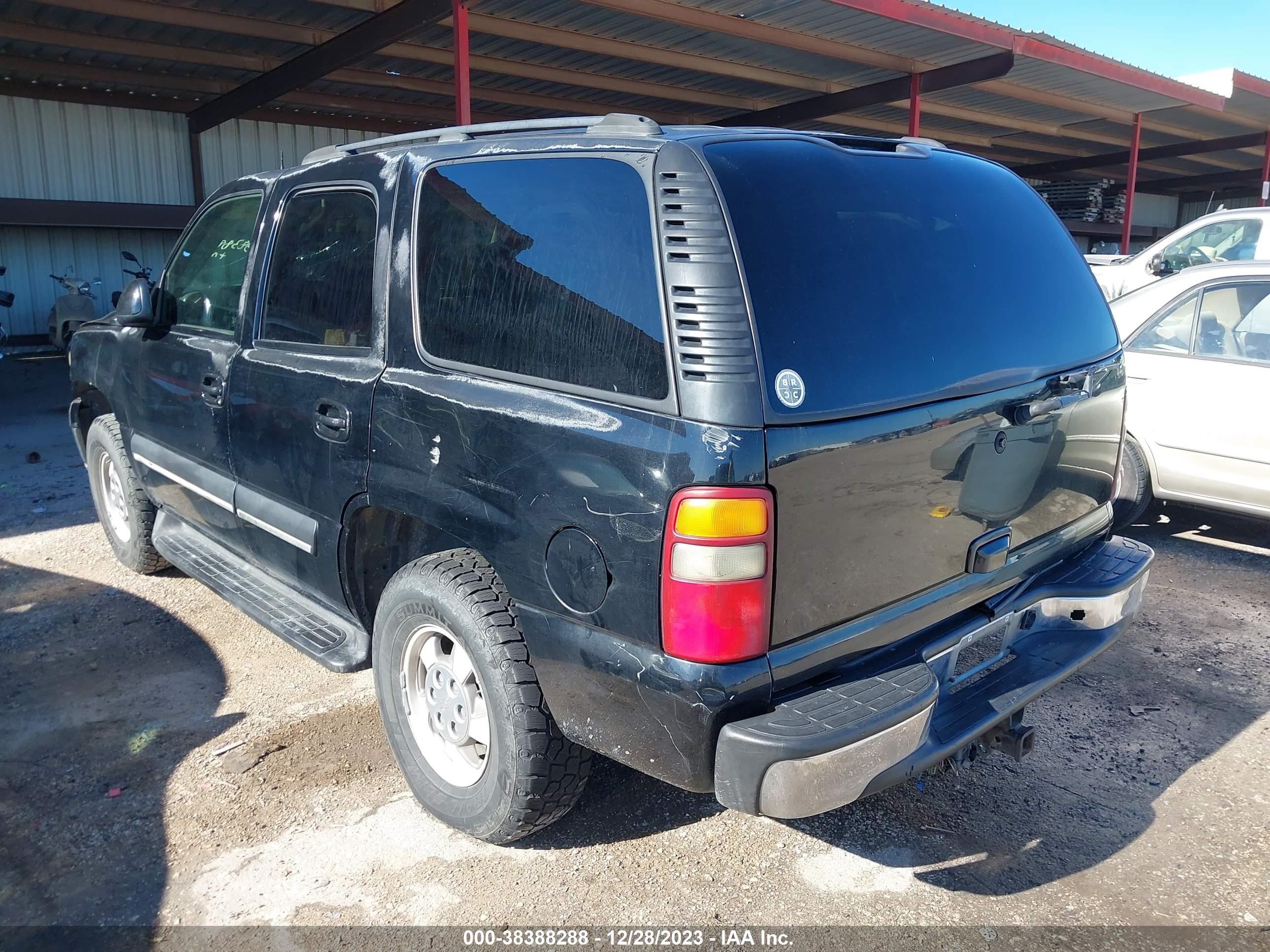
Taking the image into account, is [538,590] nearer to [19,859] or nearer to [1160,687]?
[19,859]

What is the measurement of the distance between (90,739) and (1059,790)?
3388 millimetres

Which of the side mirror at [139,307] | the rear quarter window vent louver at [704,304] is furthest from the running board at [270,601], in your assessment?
the rear quarter window vent louver at [704,304]

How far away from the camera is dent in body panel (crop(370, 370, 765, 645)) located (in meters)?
2.12

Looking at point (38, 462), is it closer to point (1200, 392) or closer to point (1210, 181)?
point (1200, 392)

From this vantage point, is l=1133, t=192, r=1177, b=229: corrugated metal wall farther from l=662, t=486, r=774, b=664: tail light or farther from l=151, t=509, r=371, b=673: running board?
l=662, t=486, r=774, b=664: tail light

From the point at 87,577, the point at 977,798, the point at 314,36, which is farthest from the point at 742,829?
the point at 314,36

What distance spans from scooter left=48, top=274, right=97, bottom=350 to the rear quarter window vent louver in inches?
533

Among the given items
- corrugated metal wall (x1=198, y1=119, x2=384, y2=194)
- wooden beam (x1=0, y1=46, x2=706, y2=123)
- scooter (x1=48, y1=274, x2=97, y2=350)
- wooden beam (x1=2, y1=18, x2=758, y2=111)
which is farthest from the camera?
corrugated metal wall (x1=198, y1=119, x2=384, y2=194)

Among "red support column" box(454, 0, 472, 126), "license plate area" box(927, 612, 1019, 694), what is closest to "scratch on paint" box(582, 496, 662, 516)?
"license plate area" box(927, 612, 1019, 694)

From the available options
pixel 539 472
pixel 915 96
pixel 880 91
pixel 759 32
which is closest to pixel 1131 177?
pixel 880 91

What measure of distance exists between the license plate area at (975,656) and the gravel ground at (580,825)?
561mm

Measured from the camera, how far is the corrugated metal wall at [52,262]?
14305 millimetres

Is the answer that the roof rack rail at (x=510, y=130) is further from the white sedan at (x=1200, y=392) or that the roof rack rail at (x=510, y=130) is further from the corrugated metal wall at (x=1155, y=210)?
the corrugated metal wall at (x=1155, y=210)

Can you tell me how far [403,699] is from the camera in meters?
2.97
